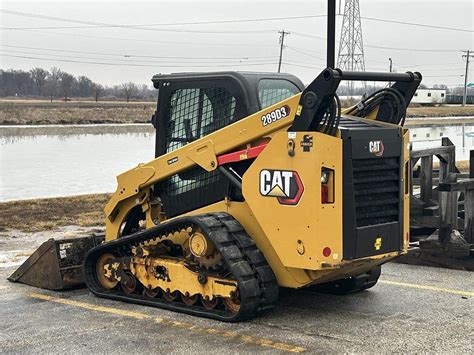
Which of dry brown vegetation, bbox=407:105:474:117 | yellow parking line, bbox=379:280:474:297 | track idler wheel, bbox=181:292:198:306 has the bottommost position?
yellow parking line, bbox=379:280:474:297

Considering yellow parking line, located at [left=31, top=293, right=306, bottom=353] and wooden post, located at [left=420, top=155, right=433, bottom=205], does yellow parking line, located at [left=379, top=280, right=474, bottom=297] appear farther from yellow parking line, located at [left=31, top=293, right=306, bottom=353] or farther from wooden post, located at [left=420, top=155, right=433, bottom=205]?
yellow parking line, located at [left=31, top=293, right=306, bottom=353]

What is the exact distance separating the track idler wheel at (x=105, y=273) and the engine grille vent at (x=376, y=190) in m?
2.93

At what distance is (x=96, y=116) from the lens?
184 feet

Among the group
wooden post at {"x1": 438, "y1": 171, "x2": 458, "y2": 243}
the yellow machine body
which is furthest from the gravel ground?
wooden post at {"x1": 438, "y1": 171, "x2": 458, "y2": 243}

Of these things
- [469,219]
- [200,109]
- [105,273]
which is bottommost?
[105,273]

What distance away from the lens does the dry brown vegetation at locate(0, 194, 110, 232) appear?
1340 centimetres

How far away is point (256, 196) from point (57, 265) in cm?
282

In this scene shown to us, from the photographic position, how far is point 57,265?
8727 millimetres

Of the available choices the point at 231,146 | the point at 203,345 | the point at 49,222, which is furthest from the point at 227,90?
the point at 49,222

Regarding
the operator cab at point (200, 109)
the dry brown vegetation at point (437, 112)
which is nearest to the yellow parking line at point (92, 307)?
the operator cab at point (200, 109)

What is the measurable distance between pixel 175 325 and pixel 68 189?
11.8 meters

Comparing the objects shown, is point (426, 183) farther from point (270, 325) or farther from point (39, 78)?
point (39, 78)

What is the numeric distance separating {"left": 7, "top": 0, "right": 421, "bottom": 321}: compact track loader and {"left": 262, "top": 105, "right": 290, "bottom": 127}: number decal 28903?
12 mm

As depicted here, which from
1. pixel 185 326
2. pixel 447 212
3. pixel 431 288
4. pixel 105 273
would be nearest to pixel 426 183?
pixel 447 212
